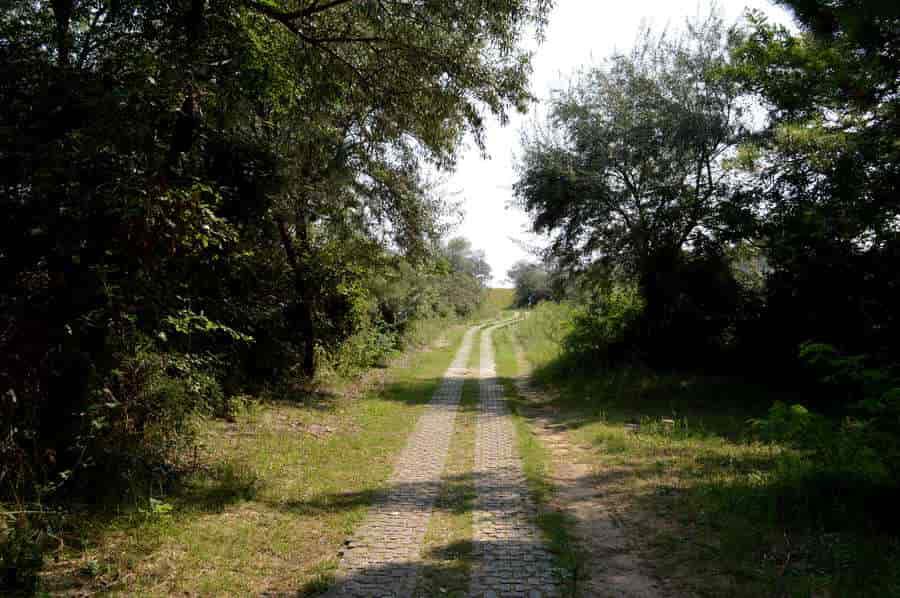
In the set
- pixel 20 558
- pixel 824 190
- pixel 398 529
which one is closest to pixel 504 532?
pixel 398 529

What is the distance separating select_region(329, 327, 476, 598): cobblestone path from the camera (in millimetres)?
4820

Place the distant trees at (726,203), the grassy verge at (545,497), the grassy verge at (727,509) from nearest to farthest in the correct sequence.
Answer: the grassy verge at (727,509) → the grassy verge at (545,497) → the distant trees at (726,203)

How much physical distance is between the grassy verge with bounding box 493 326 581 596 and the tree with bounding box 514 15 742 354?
520 centimetres

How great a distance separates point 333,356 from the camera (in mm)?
16344

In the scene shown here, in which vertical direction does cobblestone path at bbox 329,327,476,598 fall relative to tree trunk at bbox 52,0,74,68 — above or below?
below

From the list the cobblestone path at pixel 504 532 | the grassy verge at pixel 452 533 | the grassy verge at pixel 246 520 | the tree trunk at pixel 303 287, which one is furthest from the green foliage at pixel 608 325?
the grassy verge at pixel 246 520

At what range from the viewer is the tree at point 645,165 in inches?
587

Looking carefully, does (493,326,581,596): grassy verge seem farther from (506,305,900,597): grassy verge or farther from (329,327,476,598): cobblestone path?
(329,327,476,598): cobblestone path

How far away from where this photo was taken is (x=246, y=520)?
20.5ft

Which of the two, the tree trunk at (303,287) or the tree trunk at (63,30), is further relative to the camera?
the tree trunk at (303,287)

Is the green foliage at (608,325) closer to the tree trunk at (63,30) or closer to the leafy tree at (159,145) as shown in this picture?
the leafy tree at (159,145)

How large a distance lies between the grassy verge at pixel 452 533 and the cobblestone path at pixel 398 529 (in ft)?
0.37

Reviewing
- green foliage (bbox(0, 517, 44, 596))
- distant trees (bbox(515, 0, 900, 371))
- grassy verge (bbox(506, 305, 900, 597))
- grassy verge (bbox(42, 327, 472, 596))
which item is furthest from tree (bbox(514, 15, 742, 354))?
green foliage (bbox(0, 517, 44, 596))

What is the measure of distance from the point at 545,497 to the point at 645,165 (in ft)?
36.1
